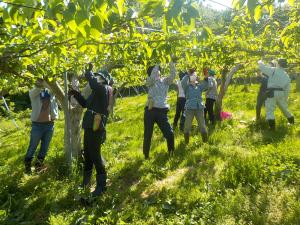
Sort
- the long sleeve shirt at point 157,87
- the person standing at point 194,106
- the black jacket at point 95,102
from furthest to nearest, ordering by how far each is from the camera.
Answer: the person standing at point 194,106, the long sleeve shirt at point 157,87, the black jacket at point 95,102

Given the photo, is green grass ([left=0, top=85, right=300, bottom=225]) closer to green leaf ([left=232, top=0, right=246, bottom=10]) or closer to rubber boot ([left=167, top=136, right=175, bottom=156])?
rubber boot ([left=167, top=136, right=175, bottom=156])

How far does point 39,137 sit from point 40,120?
37cm

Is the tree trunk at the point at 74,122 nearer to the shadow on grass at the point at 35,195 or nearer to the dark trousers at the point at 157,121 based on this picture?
the shadow on grass at the point at 35,195

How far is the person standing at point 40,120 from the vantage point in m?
7.41

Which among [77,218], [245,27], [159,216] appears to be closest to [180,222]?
[159,216]

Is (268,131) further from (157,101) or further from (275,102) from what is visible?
(157,101)

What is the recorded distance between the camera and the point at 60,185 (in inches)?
257

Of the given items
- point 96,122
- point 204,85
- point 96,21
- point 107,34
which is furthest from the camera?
point 204,85

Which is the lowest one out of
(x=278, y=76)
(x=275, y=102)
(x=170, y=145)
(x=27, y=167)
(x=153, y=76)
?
(x=27, y=167)

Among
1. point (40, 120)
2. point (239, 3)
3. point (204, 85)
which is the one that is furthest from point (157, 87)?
point (239, 3)

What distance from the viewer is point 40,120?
295 inches

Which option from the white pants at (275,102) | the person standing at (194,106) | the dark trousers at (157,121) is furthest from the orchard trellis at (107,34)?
the dark trousers at (157,121)

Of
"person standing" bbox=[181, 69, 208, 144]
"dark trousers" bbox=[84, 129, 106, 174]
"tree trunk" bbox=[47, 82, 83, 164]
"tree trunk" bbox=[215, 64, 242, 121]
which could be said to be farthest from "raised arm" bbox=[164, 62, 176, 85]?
"tree trunk" bbox=[215, 64, 242, 121]

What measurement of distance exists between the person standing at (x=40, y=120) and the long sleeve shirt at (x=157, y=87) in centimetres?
217
